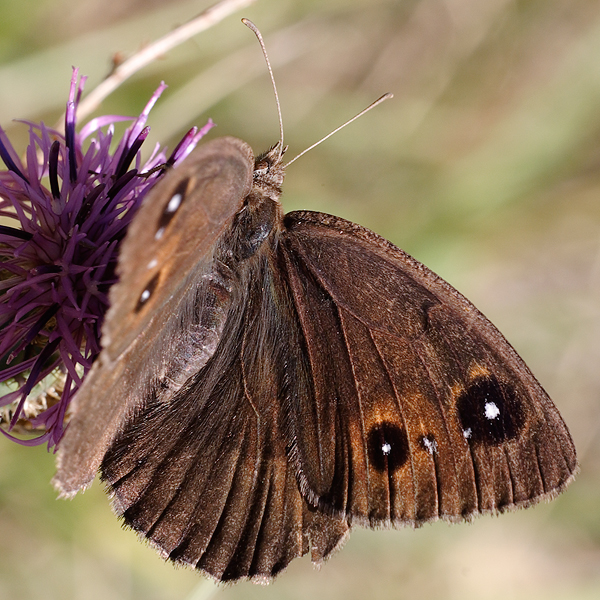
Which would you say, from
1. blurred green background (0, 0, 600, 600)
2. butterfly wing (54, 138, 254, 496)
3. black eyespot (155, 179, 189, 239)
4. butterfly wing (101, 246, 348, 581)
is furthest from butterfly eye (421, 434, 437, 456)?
blurred green background (0, 0, 600, 600)

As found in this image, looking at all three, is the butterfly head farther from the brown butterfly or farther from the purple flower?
the purple flower

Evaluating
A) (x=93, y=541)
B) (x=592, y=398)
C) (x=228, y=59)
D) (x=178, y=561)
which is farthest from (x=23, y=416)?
(x=592, y=398)

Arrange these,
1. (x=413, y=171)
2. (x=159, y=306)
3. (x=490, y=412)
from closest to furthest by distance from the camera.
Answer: (x=159, y=306) → (x=490, y=412) → (x=413, y=171)

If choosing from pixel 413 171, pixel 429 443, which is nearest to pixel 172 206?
pixel 429 443

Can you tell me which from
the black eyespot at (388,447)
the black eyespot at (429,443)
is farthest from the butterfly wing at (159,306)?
the black eyespot at (429,443)

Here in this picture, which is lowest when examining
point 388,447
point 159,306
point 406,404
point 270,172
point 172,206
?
point 388,447

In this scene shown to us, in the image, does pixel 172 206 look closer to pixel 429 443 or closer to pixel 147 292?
pixel 147 292

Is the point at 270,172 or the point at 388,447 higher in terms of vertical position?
the point at 270,172

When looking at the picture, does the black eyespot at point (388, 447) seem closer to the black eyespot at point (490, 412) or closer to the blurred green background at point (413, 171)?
the black eyespot at point (490, 412)
